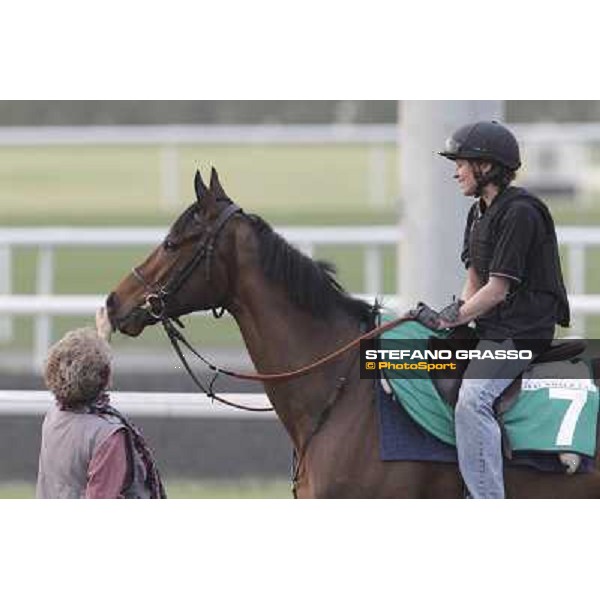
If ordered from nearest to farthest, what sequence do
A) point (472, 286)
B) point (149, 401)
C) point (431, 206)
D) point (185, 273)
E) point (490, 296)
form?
point (490, 296)
point (472, 286)
point (185, 273)
point (149, 401)
point (431, 206)

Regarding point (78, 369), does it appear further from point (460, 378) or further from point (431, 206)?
point (431, 206)

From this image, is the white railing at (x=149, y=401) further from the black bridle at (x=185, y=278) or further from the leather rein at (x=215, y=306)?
the leather rein at (x=215, y=306)

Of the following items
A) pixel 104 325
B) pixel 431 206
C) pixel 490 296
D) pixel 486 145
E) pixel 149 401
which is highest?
pixel 486 145

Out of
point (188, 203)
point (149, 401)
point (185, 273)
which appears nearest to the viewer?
point (185, 273)

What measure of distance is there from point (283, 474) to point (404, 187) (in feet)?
6.09

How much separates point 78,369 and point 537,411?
161 centimetres

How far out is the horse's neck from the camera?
18.9ft

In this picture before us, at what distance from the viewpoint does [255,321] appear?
5801mm

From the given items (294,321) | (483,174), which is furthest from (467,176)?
(294,321)

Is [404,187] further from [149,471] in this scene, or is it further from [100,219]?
[100,219]

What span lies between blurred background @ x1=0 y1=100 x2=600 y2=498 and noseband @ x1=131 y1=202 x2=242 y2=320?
63 cm

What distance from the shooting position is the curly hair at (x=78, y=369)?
507 cm

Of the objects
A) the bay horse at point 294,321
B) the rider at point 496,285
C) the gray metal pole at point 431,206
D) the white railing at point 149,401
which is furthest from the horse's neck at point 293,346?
the gray metal pole at point 431,206

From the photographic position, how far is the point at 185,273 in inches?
228
